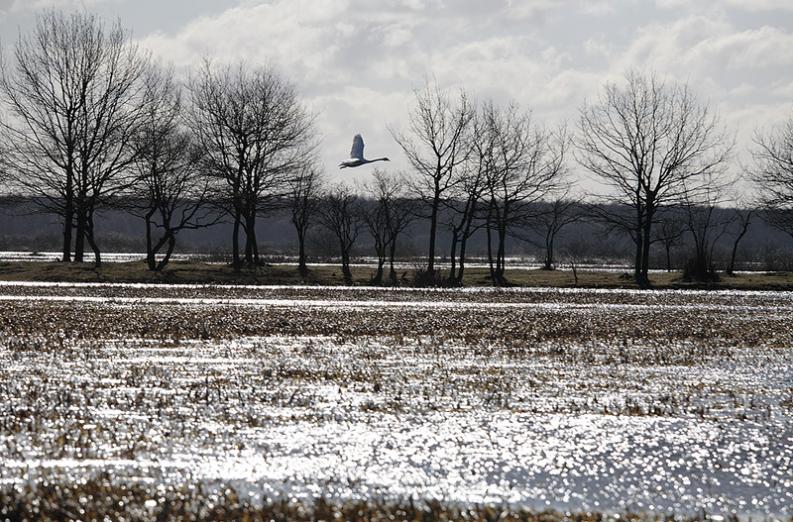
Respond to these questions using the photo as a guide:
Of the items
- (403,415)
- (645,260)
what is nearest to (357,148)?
(645,260)

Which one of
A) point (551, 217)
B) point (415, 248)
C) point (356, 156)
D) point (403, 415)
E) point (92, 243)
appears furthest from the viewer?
point (415, 248)

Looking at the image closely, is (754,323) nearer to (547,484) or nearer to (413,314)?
(413,314)

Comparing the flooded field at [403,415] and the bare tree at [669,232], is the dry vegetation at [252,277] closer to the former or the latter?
the bare tree at [669,232]

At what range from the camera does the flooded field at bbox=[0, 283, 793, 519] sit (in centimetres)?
690

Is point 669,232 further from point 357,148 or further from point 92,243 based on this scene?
point 92,243

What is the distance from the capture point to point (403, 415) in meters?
9.77

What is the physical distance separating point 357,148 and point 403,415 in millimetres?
32232

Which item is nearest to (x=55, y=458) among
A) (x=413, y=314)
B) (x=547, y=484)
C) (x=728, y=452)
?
(x=547, y=484)

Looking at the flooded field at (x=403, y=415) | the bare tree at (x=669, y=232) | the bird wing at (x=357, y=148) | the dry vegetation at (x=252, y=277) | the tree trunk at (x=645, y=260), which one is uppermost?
the bird wing at (x=357, y=148)

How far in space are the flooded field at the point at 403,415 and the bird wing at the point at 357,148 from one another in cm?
2099

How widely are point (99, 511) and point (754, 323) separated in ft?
64.5

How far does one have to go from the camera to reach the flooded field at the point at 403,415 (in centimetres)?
690

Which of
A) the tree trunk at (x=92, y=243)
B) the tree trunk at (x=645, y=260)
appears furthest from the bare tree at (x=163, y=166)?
the tree trunk at (x=645, y=260)

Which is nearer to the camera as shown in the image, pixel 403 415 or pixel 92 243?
pixel 403 415
